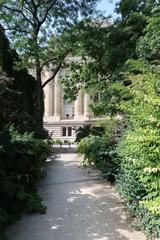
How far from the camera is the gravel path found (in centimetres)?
716

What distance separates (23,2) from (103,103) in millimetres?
16391

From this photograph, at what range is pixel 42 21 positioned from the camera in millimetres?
30312

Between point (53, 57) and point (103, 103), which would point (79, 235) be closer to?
point (103, 103)

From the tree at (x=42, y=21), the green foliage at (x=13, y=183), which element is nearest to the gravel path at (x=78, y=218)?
the green foliage at (x=13, y=183)

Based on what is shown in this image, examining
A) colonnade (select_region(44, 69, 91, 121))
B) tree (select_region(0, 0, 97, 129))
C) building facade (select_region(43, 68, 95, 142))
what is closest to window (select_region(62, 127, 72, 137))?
building facade (select_region(43, 68, 95, 142))

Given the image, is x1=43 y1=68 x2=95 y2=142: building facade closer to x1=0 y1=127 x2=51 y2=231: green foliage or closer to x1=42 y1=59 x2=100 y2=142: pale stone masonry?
x1=42 y1=59 x2=100 y2=142: pale stone masonry

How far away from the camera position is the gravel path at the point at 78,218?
7.16m

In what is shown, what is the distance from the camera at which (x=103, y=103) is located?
16.4 m

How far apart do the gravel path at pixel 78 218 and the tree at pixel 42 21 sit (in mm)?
18797

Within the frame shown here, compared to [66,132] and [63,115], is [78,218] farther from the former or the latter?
[63,115]

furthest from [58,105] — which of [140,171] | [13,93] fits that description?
[140,171]

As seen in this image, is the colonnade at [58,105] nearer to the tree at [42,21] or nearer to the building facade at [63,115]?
the building facade at [63,115]

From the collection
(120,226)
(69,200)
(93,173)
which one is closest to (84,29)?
(93,173)

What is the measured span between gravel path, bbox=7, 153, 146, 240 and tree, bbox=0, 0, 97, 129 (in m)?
18.8
